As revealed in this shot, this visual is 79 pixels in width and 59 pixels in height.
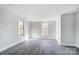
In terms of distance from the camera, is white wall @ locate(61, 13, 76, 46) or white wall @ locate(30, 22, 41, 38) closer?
white wall @ locate(61, 13, 76, 46)

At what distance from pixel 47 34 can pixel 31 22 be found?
2.51m

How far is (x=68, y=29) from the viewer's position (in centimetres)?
657

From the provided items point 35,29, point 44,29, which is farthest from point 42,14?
point 35,29

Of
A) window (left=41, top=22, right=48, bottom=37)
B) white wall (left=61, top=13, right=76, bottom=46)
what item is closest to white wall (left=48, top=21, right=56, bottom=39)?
window (left=41, top=22, right=48, bottom=37)

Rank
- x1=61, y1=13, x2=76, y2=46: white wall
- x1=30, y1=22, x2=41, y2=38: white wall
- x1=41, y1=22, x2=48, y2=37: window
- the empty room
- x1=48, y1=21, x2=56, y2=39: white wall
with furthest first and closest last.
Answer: x1=30, y1=22, x2=41, y2=38: white wall < x1=41, y1=22, x2=48, y2=37: window < x1=48, y1=21, x2=56, y2=39: white wall < x1=61, y1=13, x2=76, y2=46: white wall < the empty room

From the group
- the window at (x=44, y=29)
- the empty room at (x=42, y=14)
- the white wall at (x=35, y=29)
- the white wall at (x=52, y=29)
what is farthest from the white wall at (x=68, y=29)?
the white wall at (x=35, y=29)

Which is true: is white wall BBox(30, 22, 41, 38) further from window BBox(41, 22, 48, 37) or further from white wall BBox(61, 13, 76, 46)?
white wall BBox(61, 13, 76, 46)

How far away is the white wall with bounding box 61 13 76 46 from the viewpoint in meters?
6.50

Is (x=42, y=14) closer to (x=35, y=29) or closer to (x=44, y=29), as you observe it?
(x=44, y=29)

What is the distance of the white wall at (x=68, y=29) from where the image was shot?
6.50 meters
